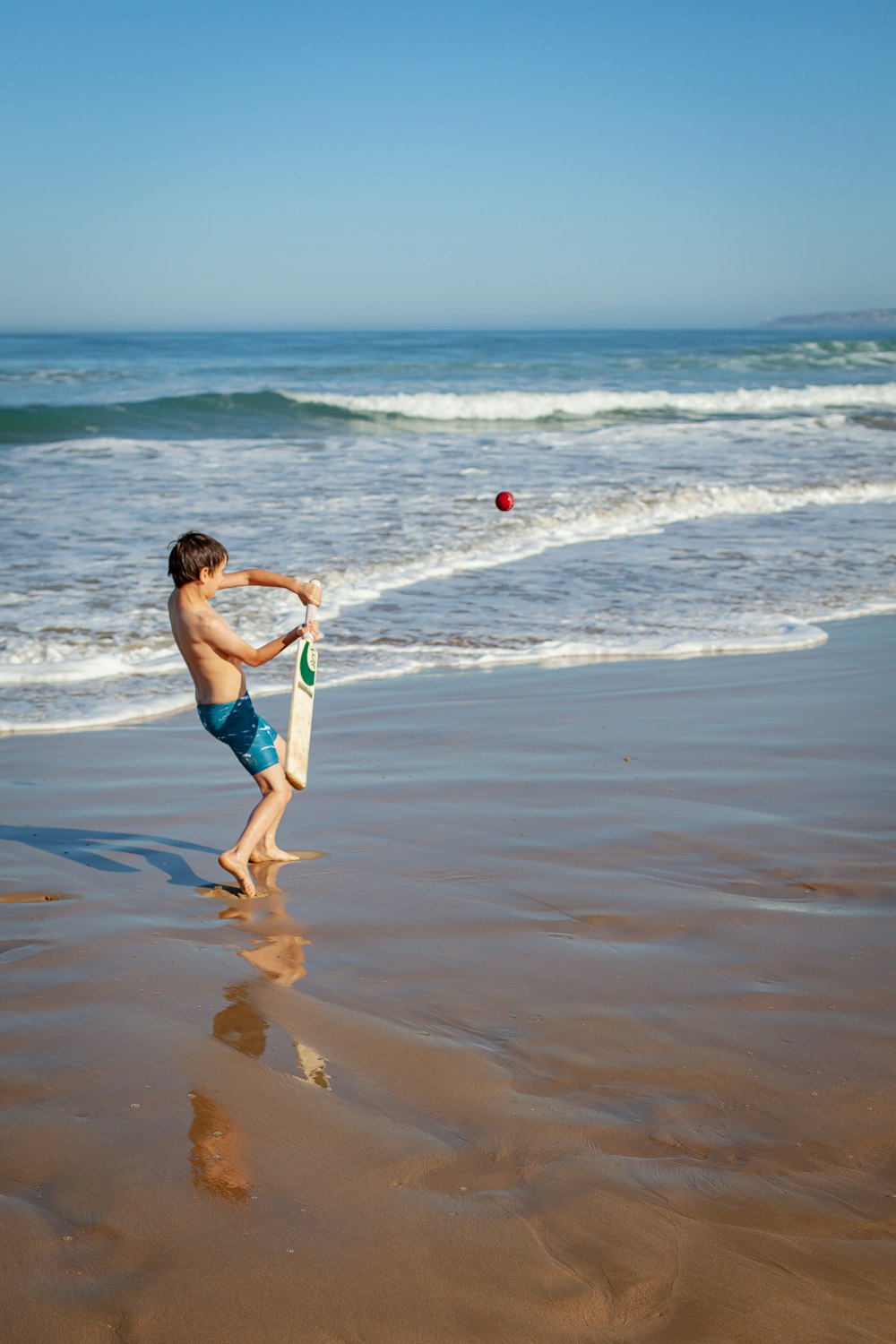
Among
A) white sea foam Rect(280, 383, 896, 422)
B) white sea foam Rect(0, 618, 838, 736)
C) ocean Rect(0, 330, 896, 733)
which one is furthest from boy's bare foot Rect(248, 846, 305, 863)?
white sea foam Rect(280, 383, 896, 422)

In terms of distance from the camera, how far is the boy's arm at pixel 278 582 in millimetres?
4250

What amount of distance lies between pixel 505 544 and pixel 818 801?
22.7ft

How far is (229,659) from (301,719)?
356 mm

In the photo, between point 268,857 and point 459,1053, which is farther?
point 268,857

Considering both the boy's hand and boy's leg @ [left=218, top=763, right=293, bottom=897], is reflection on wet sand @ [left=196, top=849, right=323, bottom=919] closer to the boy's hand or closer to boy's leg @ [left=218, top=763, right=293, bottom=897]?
boy's leg @ [left=218, top=763, right=293, bottom=897]

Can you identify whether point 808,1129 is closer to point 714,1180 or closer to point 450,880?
point 714,1180

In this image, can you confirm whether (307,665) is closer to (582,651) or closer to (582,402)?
(582,651)

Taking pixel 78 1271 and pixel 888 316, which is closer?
pixel 78 1271

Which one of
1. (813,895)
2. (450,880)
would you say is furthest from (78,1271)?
(813,895)

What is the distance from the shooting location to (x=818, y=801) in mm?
4816

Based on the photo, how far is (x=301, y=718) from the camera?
14.7 ft

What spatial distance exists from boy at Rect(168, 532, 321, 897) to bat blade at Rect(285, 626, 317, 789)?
88 millimetres

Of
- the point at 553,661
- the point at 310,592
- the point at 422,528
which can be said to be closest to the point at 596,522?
the point at 422,528

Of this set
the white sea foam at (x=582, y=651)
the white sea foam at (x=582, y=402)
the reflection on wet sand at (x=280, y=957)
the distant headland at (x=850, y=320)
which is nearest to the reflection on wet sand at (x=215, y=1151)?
the reflection on wet sand at (x=280, y=957)
